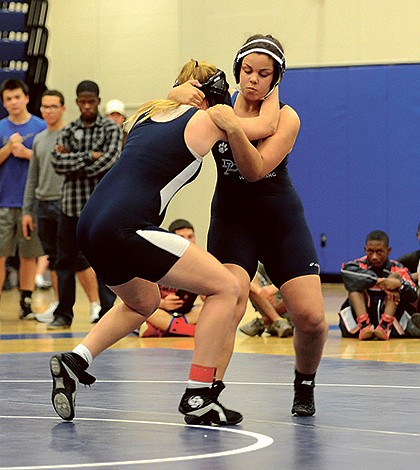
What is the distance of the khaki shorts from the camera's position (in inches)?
391

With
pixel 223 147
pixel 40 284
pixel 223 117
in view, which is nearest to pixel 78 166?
pixel 223 147

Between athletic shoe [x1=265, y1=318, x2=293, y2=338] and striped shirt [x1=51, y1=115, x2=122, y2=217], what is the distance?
1605mm

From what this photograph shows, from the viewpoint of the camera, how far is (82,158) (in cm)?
888

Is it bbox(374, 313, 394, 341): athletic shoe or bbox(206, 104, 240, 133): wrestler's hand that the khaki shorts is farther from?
bbox(206, 104, 240, 133): wrestler's hand

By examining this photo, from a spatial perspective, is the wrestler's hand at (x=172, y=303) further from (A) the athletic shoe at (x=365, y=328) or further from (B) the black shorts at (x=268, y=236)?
(B) the black shorts at (x=268, y=236)

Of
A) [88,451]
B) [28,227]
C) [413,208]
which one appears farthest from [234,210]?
[413,208]

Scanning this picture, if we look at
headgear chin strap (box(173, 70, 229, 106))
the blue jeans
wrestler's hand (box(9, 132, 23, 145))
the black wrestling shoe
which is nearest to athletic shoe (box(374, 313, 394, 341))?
the blue jeans

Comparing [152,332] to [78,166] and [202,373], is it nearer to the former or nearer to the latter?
[78,166]

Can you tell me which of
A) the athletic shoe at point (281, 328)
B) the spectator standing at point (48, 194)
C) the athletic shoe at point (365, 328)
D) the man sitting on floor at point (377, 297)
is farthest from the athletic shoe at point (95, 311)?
the athletic shoe at point (365, 328)

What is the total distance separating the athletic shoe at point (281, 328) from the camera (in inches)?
338

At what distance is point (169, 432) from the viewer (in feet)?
14.5

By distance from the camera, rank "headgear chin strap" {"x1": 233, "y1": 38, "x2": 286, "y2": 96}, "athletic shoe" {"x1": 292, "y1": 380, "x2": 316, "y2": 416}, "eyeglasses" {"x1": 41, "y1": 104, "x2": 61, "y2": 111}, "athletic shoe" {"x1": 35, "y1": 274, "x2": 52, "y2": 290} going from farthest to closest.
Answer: "athletic shoe" {"x1": 35, "y1": 274, "x2": 52, "y2": 290} < "eyeglasses" {"x1": 41, "y1": 104, "x2": 61, "y2": 111} < "athletic shoe" {"x1": 292, "y1": 380, "x2": 316, "y2": 416} < "headgear chin strap" {"x1": 233, "y1": 38, "x2": 286, "y2": 96}

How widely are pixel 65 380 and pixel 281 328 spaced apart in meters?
4.15

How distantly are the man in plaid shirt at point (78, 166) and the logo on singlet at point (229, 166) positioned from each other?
13.5 ft
